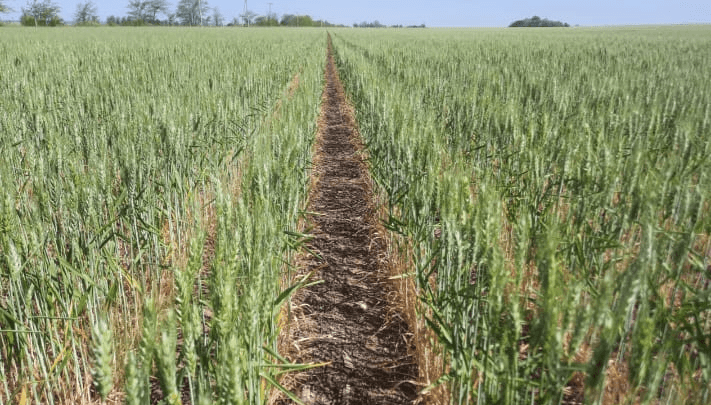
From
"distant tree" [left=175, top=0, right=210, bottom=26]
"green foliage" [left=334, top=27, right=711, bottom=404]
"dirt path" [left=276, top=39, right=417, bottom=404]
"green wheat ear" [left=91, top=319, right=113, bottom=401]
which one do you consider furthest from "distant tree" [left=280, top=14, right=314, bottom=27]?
"green wheat ear" [left=91, top=319, right=113, bottom=401]

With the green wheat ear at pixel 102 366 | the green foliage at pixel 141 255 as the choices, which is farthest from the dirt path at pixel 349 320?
the green wheat ear at pixel 102 366

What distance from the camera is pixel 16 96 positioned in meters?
4.45

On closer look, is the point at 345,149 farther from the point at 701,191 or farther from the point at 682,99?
the point at 701,191

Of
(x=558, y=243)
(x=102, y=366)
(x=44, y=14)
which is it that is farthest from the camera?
(x=44, y=14)

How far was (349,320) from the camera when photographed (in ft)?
8.45

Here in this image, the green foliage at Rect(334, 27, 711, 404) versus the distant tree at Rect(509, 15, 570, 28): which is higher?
the distant tree at Rect(509, 15, 570, 28)

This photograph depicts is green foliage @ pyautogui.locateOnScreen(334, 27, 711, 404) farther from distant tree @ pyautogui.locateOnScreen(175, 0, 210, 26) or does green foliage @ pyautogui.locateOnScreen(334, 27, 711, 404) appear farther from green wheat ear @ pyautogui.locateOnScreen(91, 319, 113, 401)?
distant tree @ pyautogui.locateOnScreen(175, 0, 210, 26)

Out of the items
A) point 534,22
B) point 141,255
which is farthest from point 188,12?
point 141,255

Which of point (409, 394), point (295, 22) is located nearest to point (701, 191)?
point (409, 394)

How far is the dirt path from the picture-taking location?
2.06m

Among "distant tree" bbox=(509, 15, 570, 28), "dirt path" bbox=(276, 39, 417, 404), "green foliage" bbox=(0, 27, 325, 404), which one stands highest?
"distant tree" bbox=(509, 15, 570, 28)

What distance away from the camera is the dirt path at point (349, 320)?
2057 millimetres

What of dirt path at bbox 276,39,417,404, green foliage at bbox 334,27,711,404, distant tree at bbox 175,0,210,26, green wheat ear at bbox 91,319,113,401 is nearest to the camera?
green wheat ear at bbox 91,319,113,401

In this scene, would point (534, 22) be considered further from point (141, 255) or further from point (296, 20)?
point (141, 255)
